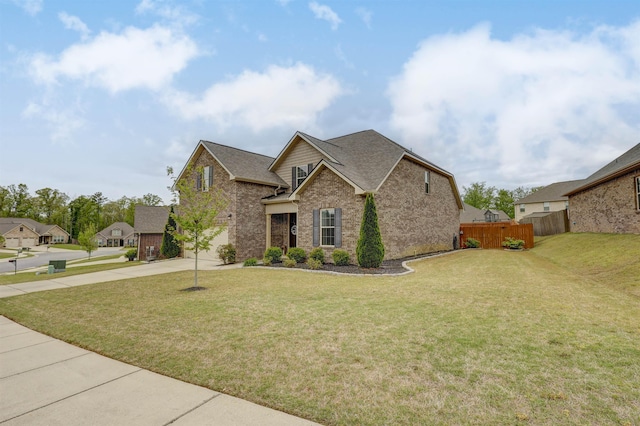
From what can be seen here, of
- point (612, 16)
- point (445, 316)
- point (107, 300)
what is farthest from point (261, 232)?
point (612, 16)

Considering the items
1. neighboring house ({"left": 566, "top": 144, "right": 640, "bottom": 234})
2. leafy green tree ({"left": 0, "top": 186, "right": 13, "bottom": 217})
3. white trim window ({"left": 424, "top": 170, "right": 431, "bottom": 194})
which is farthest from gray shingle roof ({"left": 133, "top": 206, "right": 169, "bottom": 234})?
leafy green tree ({"left": 0, "top": 186, "right": 13, "bottom": 217})

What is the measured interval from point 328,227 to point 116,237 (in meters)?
78.0

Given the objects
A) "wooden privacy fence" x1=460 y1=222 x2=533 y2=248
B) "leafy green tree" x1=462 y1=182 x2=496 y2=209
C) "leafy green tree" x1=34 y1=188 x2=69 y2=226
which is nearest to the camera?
"wooden privacy fence" x1=460 y1=222 x2=533 y2=248

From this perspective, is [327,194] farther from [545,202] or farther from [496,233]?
[545,202]

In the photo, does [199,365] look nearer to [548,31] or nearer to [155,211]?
Answer: [548,31]

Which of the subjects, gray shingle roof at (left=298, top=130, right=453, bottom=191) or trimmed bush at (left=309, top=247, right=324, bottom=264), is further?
gray shingle roof at (left=298, top=130, right=453, bottom=191)

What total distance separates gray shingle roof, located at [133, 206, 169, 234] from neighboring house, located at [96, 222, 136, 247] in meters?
49.9

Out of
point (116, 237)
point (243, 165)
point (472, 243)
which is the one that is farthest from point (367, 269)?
point (116, 237)

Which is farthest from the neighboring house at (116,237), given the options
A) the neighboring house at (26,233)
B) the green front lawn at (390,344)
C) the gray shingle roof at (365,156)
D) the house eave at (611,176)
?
the house eave at (611,176)

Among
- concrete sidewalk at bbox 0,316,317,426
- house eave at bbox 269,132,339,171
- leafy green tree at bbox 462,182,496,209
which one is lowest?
concrete sidewalk at bbox 0,316,317,426

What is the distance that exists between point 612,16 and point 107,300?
18.4 m

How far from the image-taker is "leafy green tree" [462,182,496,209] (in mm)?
66750

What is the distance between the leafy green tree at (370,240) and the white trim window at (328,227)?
1.88m

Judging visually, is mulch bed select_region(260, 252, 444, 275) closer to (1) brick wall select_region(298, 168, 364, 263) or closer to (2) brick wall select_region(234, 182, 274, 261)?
(1) brick wall select_region(298, 168, 364, 263)
